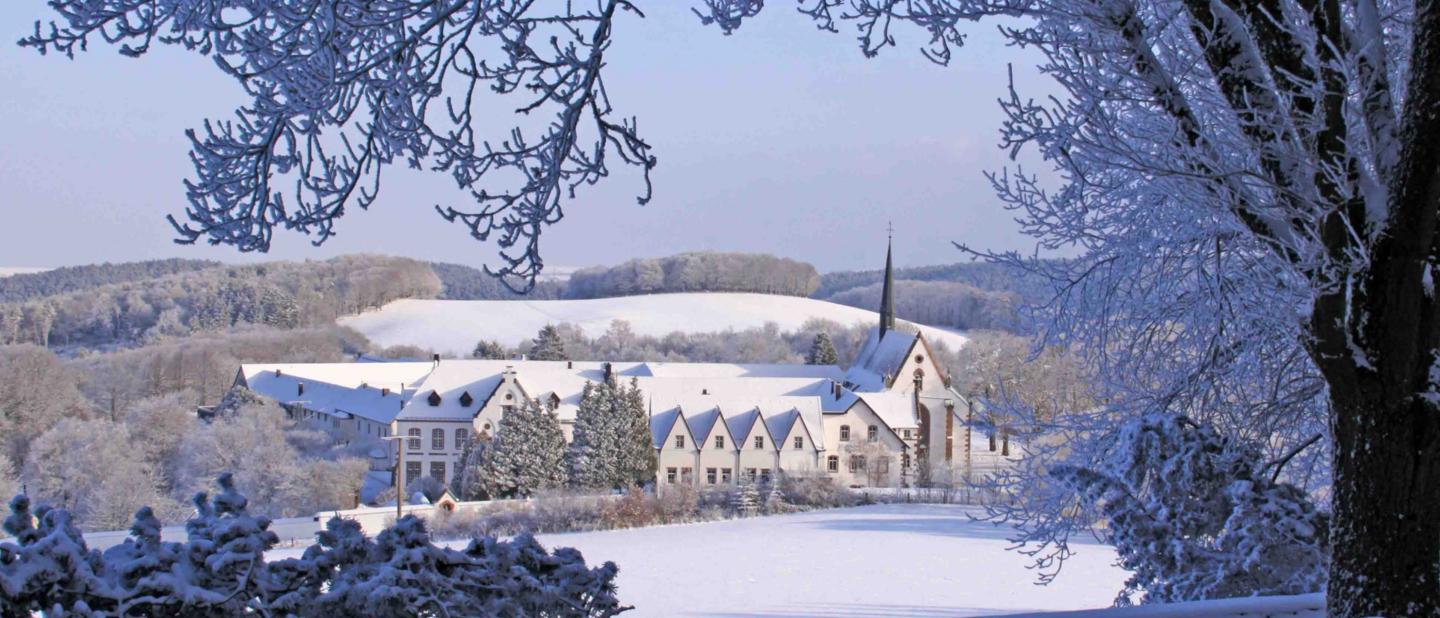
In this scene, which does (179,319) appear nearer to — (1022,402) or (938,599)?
(938,599)

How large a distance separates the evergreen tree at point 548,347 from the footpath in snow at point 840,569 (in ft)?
70.9

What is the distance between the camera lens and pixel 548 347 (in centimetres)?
4544

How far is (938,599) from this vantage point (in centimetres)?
1355

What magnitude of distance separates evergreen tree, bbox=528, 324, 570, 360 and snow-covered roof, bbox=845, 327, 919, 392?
38.7 ft

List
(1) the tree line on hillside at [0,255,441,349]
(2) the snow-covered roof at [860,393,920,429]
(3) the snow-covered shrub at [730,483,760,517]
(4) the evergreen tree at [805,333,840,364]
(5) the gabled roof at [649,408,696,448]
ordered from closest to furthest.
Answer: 1. (3) the snow-covered shrub at [730,483,760,517]
2. (5) the gabled roof at [649,408,696,448]
3. (2) the snow-covered roof at [860,393,920,429]
4. (4) the evergreen tree at [805,333,840,364]
5. (1) the tree line on hillside at [0,255,441,349]

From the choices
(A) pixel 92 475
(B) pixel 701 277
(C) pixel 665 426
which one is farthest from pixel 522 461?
(B) pixel 701 277

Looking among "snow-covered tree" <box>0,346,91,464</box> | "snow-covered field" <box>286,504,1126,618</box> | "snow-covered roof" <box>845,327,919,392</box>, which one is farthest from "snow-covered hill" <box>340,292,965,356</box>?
"snow-covered field" <box>286,504,1126,618</box>

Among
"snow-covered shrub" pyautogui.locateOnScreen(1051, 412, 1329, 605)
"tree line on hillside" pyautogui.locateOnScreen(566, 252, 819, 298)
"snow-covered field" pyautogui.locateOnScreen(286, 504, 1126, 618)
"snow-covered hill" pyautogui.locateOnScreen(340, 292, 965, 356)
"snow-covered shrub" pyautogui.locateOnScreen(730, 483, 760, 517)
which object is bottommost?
"snow-covered shrub" pyautogui.locateOnScreen(730, 483, 760, 517)

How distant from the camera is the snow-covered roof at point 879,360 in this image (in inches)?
1468

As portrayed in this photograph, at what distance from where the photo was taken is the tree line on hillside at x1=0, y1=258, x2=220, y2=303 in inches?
1997

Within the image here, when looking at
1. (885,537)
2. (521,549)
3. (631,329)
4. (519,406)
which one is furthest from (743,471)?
(521,549)

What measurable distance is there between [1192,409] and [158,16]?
4823 mm

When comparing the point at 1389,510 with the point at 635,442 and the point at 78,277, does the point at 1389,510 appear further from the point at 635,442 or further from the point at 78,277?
the point at 78,277

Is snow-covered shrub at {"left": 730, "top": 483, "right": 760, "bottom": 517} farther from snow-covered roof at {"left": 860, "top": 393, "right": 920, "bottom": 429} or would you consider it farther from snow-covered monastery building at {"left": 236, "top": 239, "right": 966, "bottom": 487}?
snow-covered roof at {"left": 860, "top": 393, "right": 920, "bottom": 429}
